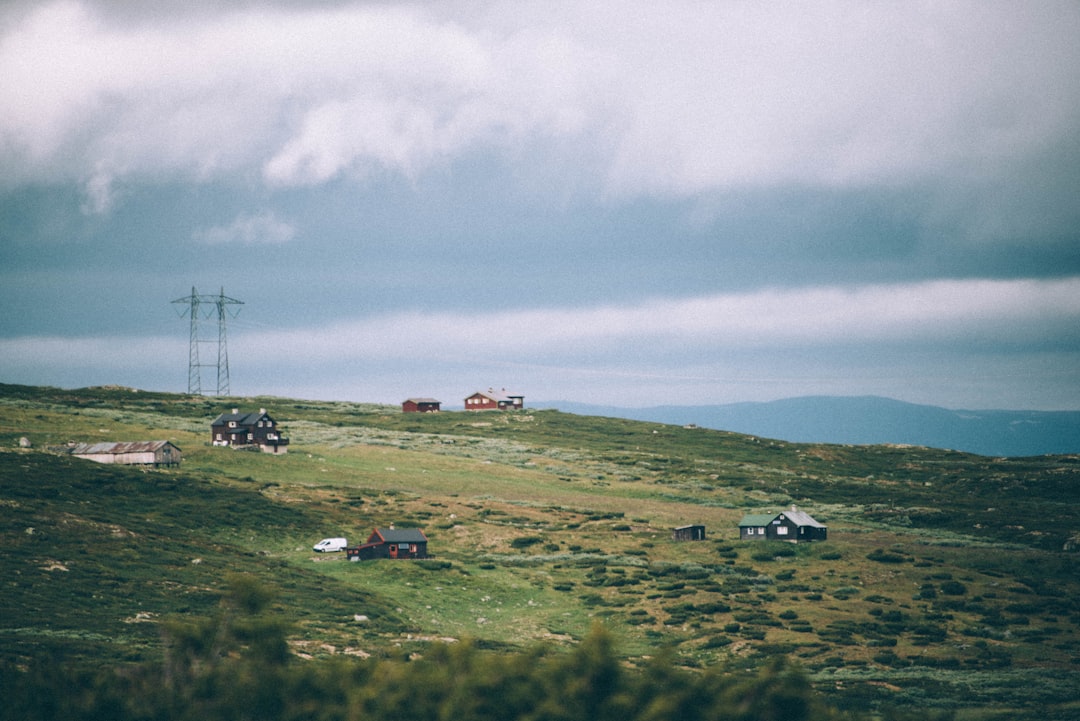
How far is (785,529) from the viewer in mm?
97188

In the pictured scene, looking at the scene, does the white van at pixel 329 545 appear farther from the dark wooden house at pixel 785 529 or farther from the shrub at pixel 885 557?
the shrub at pixel 885 557

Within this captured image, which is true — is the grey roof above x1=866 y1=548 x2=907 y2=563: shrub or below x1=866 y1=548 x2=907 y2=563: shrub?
above

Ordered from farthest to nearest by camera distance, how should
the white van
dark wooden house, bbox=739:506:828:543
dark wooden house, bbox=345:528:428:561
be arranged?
dark wooden house, bbox=739:506:828:543, the white van, dark wooden house, bbox=345:528:428:561

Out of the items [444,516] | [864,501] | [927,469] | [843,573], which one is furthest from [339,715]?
[927,469]

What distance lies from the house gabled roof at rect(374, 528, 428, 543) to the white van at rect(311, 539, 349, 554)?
3.67 metres

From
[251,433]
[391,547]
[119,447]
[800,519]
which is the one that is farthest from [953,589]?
[119,447]

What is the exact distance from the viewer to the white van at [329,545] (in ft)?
288

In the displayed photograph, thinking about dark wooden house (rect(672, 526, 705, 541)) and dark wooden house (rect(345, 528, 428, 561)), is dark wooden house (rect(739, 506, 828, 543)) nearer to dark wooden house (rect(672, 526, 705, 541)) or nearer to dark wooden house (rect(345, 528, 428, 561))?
dark wooden house (rect(672, 526, 705, 541))

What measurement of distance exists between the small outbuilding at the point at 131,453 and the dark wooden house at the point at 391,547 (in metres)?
35.8

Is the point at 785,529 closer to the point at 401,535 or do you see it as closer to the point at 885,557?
the point at 885,557


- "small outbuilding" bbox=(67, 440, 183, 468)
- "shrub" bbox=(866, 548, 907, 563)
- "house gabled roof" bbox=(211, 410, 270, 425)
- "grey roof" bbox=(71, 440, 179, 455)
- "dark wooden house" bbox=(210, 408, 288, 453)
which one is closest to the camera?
"shrub" bbox=(866, 548, 907, 563)

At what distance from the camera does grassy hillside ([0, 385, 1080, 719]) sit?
6241cm

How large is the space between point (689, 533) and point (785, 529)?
8.76 metres

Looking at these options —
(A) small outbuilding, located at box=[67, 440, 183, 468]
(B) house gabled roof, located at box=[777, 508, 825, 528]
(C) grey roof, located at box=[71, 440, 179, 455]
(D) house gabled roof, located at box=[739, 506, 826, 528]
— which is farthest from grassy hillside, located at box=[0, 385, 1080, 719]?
(C) grey roof, located at box=[71, 440, 179, 455]
